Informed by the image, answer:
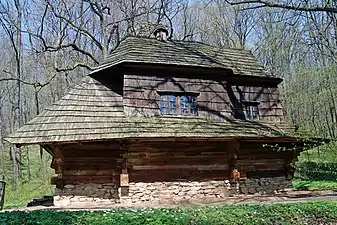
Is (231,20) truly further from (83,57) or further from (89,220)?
(89,220)

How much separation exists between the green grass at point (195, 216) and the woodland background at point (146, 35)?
344 inches

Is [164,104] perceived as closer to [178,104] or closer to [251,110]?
[178,104]

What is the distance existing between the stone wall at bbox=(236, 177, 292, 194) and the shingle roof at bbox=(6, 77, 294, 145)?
5.60 ft

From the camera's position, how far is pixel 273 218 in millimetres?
7039

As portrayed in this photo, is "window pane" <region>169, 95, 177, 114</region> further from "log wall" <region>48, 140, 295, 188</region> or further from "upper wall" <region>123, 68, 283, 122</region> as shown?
"log wall" <region>48, 140, 295, 188</region>

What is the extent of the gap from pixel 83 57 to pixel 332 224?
19.3 meters

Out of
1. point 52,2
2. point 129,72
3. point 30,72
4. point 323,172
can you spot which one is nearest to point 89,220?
point 129,72

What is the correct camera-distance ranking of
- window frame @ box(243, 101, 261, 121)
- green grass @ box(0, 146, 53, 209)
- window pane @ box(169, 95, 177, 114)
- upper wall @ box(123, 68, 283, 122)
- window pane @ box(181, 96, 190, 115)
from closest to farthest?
upper wall @ box(123, 68, 283, 122), window pane @ box(169, 95, 177, 114), window pane @ box(181, 96, 190, 115), window frame @ box(243, 101, 261, 121), green grass @ box(0, 146, 53, 209)

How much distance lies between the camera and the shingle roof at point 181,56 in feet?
39.9

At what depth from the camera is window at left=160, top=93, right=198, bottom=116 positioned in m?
12.0

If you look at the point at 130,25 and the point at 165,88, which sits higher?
the point at 130,25

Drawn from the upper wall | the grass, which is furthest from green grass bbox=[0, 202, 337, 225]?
the grass

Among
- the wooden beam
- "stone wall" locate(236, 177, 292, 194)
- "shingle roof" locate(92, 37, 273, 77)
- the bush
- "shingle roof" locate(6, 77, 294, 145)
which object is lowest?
the bush

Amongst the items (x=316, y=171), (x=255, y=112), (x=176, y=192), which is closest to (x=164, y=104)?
(x=176, y=192)
